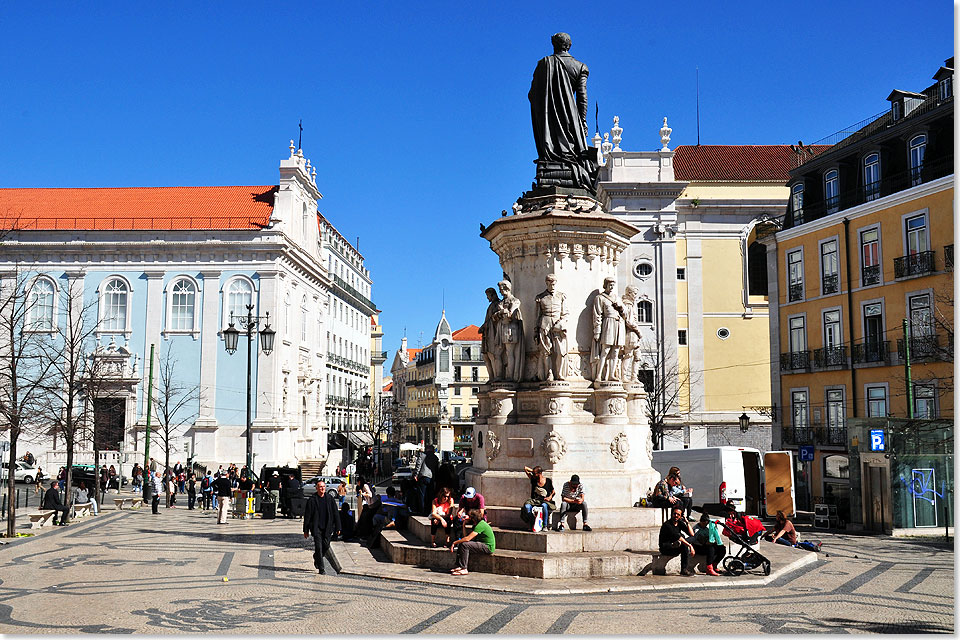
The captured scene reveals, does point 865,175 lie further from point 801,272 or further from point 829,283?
point 801,272

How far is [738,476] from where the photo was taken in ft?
77.7

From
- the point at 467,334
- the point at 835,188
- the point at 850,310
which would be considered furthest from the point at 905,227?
the point at 467,334

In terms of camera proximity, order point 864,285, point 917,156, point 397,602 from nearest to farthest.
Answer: point 397,602 → point 917,156 → point 864,285

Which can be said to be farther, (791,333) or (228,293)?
(228,293)

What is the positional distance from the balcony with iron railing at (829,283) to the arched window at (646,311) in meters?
13.3

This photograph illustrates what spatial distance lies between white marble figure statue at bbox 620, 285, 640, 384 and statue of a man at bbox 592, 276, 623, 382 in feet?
0.59

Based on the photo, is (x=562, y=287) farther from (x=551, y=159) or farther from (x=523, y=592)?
(x=523, y=592)

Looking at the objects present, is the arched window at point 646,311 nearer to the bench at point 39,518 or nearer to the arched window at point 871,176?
the arched window at point 871,176

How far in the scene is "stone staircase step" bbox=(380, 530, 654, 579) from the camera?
11.0m

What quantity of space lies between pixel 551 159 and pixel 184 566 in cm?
880

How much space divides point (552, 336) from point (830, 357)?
2261 centimetres

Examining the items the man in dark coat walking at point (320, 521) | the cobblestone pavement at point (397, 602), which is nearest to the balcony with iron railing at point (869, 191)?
the cobblestone pavement at point (397, 602)

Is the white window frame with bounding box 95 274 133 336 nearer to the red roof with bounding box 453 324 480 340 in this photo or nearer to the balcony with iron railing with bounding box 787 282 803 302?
the balcony with iron railing with bounding box 787 282 803 302

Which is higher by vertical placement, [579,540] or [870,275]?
[870,275]
